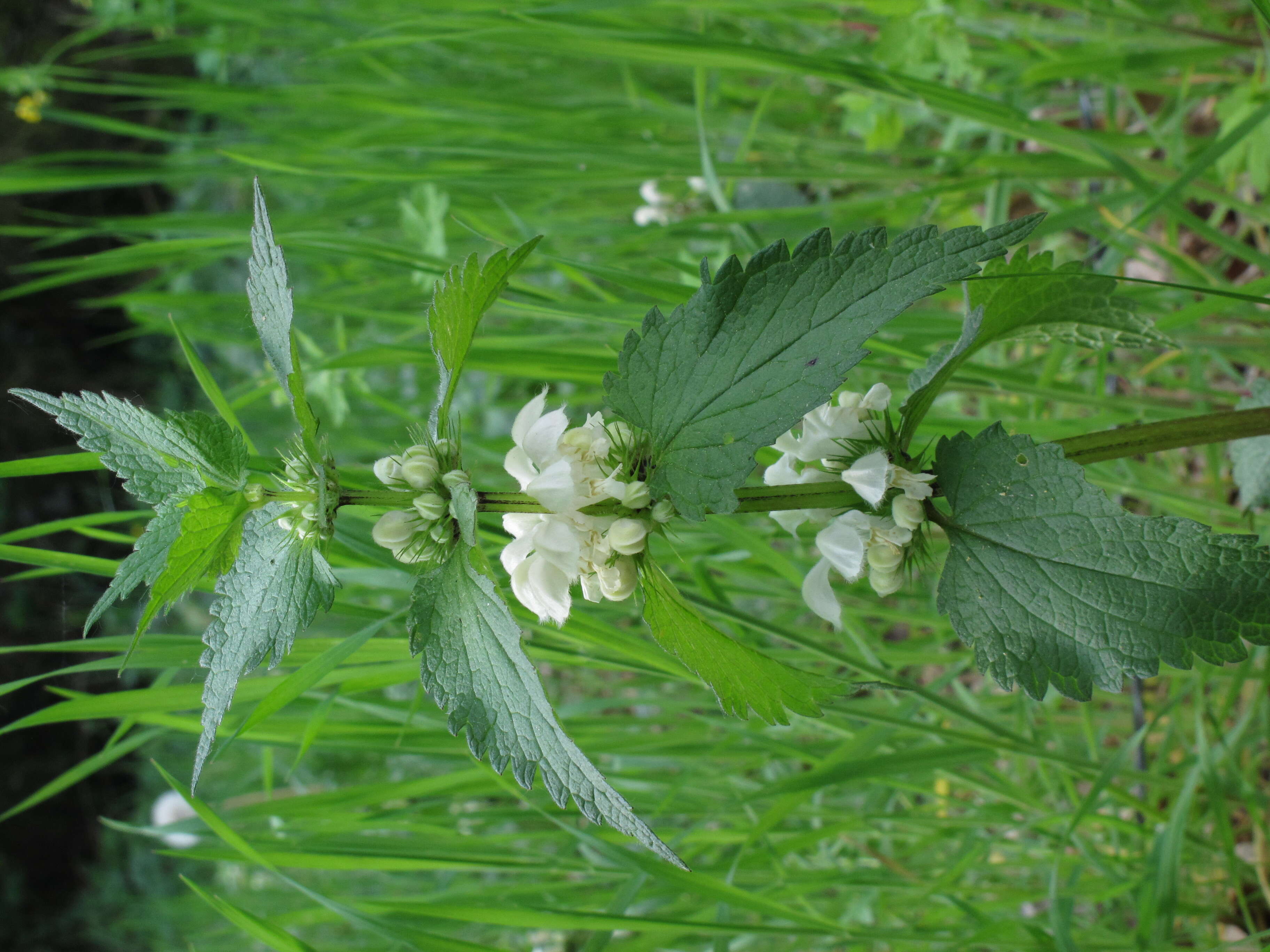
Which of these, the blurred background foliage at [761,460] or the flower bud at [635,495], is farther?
the blurred background foliage at [761,460]

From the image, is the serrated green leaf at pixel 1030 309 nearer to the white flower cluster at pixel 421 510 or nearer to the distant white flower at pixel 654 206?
the white flower cluster at pixel 421 510

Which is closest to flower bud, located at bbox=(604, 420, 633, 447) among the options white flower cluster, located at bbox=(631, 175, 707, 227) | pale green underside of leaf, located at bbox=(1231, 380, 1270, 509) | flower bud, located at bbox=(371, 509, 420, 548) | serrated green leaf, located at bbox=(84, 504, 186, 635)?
flower bud, located at bbox=(371, 509, 420, 548)

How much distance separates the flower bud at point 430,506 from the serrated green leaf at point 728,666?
99 mm

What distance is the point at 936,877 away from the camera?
0.91 metres

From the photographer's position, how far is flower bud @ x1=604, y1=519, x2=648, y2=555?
1.27 feet

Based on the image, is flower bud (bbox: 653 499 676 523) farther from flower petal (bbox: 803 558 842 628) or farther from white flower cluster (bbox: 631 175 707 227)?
white flower cluster (bbox: 631 175 707 227)

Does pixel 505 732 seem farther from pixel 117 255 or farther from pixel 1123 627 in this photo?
pixel 117 255

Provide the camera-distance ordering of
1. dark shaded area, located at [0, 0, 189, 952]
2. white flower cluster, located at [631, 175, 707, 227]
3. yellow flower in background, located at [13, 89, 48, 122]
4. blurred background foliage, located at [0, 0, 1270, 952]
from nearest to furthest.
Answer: blurred background foliage, located at [0, 0, 1270, 952] < white flower cluster, located at [631, 175, 707, 227] < yellow flower in background, located at [13, 89, 48, 122] < dark shaded area, located at [0, 0, 189, 952]

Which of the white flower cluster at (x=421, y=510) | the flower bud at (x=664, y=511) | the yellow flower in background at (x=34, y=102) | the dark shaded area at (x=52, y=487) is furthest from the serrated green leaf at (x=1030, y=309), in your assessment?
the dark shaded area at (x=52, y=487)

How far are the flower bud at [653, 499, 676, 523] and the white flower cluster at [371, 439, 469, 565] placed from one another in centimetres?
9

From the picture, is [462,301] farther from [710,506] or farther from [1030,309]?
[1030,309]

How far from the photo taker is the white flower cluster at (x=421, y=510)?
40 cm

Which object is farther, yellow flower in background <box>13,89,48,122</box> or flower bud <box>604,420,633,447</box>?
yellow flower in background <box>13,89,48,122</box>

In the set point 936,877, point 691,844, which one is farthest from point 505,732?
point 936,877
